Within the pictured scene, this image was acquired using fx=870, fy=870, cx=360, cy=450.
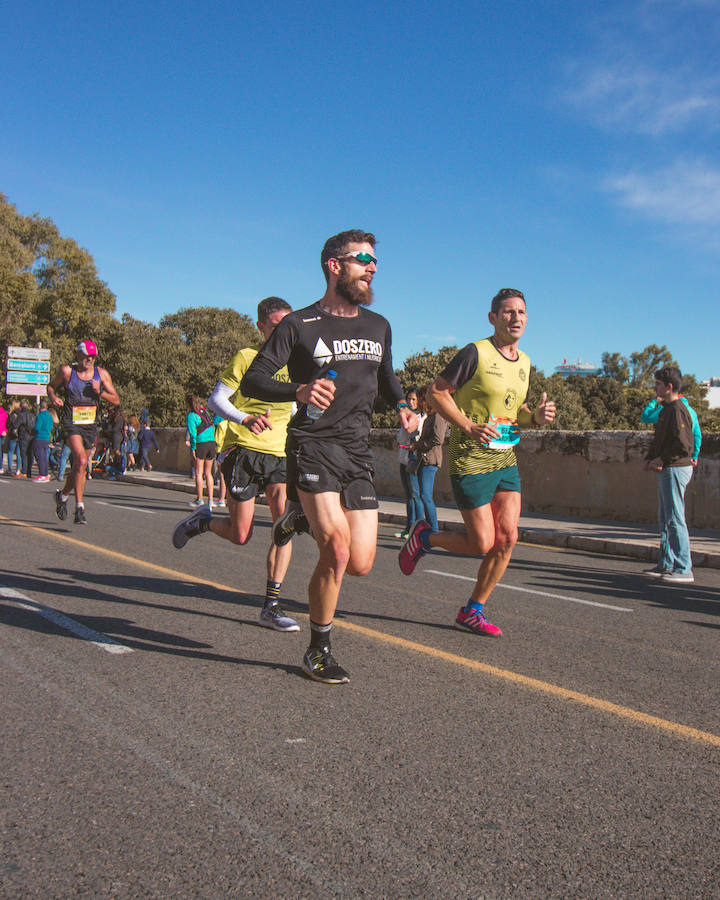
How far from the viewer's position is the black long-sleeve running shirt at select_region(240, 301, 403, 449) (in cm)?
407

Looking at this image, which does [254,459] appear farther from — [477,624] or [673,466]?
[673,466]

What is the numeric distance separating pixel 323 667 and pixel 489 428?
1808mm

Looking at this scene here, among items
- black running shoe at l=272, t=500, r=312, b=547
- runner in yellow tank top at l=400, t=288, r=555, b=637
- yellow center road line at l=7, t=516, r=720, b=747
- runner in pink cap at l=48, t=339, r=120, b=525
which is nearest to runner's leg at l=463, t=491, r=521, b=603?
runner in yellow tank top at l=400, t=288, r=555, b=637

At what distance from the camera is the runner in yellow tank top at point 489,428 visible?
5176 mm

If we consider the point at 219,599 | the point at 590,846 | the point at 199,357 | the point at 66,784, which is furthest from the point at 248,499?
the point at 199,357

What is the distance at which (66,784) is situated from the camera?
9.29 ft

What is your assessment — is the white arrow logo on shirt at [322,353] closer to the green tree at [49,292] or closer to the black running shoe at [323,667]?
the black running shoe at [323,667]

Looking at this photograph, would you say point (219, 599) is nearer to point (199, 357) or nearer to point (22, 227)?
point (22, 227)

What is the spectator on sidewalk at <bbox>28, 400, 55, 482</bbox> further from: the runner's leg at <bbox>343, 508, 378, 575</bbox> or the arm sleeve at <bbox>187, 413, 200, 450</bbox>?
the runner's leg at <bbox>343, 508, 378, 575</bbox>

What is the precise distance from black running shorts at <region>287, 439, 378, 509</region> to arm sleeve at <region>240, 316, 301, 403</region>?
0.85ft

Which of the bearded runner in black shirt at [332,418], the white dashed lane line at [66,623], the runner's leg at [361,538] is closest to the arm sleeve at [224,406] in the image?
the bearded runner in black shirt at [332,418]

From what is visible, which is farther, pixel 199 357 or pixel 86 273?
pixel 199 357

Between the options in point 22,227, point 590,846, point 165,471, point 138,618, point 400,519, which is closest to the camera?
point 590,846

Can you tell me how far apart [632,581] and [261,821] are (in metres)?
6.20
